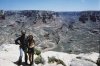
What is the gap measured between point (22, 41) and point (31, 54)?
94cm

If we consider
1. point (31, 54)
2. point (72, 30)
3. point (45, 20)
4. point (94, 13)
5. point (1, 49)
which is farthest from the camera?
point (94, 13)

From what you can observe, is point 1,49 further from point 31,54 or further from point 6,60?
point 31,54

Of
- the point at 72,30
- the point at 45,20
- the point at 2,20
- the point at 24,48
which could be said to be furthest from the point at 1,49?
the point at 2,20

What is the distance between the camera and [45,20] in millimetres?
178750

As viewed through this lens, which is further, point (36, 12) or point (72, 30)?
point (36, 12)

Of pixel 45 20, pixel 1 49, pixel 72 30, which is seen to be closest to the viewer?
pixel 1 49

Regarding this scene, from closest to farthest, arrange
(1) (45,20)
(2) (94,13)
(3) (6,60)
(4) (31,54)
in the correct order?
1. (4) (31,54)
2. (3) (6,60)
3. (1) (45,20)
4. (2) (94,13)

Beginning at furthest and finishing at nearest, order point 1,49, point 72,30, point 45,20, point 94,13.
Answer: point 94,13, point 45,20, point 72,30, point 1,49

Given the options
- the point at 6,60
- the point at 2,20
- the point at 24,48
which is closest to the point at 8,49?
the point at 6,60

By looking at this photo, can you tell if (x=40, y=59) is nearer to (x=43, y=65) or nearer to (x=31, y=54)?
(x=43, y=65)

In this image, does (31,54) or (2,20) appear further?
(2,20)

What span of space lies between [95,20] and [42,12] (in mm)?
47081

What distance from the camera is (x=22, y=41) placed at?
12914 millimetres

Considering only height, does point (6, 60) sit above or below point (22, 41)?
below
